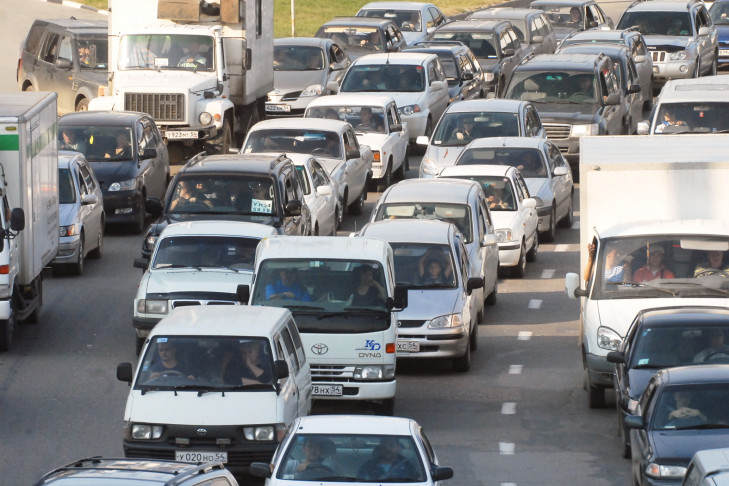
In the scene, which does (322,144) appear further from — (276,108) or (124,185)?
(276,108)

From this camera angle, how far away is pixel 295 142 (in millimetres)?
28469

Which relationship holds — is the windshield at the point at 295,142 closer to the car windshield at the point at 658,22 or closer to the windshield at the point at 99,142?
the windshield at the point at 99,142

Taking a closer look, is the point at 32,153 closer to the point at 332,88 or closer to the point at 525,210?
the point at 525,210

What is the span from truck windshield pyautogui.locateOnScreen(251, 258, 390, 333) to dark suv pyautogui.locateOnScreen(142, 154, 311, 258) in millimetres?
4757

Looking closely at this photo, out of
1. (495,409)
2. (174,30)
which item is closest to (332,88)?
(174,30)

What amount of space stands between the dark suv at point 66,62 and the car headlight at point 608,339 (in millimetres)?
18944

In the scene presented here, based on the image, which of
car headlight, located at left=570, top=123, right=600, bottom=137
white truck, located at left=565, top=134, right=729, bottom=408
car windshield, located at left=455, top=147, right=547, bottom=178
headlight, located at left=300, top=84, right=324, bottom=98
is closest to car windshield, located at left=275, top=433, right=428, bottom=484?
white truck, located at left=565, top=134, right=729, bottom=408

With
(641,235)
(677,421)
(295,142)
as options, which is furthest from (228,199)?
(677,421)

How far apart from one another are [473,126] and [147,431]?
1669cm

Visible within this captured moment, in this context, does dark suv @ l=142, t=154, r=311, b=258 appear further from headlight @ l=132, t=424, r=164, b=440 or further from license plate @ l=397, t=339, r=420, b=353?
headlight @ l=132, t=424, r=164, b=440

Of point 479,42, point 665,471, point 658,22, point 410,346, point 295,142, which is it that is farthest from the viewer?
point 658,22

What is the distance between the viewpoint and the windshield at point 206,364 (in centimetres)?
1516

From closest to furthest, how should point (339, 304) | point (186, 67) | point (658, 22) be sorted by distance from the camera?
point (339, 304) < point (186, 67) < point (658, 22)

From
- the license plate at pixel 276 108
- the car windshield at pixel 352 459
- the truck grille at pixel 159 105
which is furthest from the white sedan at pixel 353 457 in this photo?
the license plate at pixel 276 108
